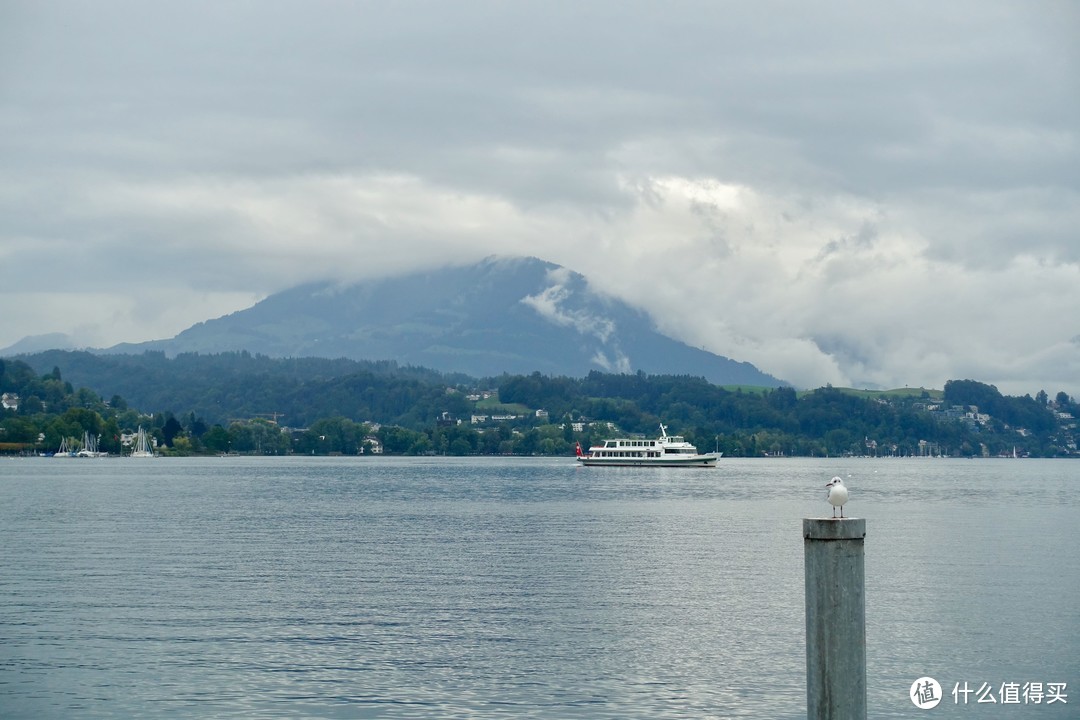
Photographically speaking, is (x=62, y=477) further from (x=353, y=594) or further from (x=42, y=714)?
(x=42, y=714)

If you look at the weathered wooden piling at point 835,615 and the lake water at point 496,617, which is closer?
the weathered wooden piling at point 835,615

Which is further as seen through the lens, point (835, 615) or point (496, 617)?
point (496, 617)

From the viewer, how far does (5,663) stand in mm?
38969

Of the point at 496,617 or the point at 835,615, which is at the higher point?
the point at 835,615

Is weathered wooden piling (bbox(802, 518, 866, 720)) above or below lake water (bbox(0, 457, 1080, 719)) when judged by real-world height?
above

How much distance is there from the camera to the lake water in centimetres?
3541

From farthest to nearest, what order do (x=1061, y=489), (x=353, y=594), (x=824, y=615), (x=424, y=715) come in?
(x=1061, y=489), (x=353, y=594), (x=424, y=715), (x=824, y=615)

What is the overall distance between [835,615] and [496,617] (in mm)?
29842

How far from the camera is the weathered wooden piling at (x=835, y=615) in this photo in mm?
19125

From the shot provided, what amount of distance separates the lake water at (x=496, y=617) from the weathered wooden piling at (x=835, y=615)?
14647mm

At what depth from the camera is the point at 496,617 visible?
47.8 meters

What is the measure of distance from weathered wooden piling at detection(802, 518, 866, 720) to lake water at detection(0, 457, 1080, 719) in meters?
14.6

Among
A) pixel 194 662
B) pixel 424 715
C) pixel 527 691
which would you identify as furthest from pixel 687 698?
pixel 194 662

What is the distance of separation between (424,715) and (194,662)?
9.82 meters
